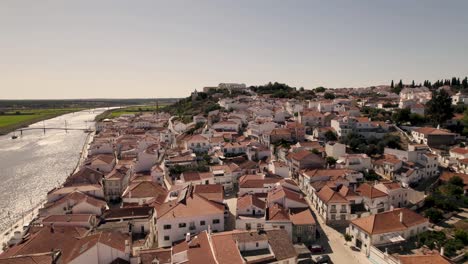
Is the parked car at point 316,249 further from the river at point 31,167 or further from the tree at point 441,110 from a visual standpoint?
the tree at point 441,110

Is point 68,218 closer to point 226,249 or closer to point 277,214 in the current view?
point 226,249

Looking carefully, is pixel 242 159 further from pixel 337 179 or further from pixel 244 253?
pixel 244 253

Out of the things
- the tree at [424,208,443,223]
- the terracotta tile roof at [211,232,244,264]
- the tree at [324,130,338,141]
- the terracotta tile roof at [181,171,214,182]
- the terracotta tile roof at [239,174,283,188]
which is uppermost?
the tree at [324,130,338,141]

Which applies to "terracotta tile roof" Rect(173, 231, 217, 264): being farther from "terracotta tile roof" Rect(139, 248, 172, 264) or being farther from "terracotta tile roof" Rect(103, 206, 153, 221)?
"terracotta tile roof" Rect(103, 206, 153, 221)

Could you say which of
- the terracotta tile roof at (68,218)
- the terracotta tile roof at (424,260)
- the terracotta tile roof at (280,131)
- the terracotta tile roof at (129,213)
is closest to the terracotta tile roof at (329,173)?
the terracotta tile roof at (424,260)

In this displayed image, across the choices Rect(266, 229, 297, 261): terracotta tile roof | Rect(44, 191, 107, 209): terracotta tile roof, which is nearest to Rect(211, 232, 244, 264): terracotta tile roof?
Rect(266, 229, 297, 261): terracotta tile roof

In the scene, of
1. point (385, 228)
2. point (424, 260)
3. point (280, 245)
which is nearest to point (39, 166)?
point (280, 245)

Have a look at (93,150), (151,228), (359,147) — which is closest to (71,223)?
(151,228)
